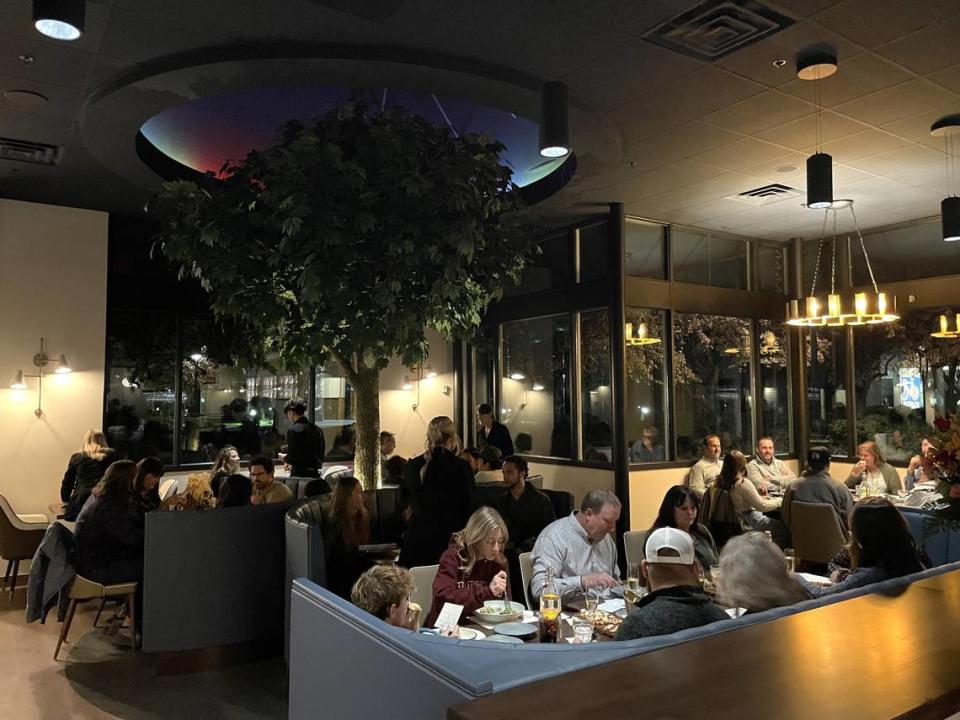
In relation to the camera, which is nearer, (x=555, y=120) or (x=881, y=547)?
(x=881, y=547)

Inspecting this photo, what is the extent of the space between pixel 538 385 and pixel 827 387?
12.8ft

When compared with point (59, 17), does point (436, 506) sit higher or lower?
lower

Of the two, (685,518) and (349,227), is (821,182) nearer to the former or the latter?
(685,518)

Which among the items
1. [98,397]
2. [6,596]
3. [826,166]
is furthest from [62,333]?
[826,166]

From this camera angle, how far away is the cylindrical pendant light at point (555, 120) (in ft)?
13.6

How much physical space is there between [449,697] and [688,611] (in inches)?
40.5

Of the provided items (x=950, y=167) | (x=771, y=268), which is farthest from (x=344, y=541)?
Result: (x=771, y=268)

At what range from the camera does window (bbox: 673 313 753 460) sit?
914 centimetres

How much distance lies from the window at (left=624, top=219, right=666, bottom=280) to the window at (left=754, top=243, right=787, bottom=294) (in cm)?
186

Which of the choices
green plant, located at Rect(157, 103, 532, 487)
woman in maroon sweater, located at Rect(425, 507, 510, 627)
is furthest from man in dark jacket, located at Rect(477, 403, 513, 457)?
woman in maroon sweater, located at Rect(425, 507, 510, 627)

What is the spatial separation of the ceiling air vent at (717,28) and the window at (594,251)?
4.06 m

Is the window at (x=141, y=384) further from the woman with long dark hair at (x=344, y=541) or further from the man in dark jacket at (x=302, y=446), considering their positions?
the woman with long dark hair at (x=344, y=541)

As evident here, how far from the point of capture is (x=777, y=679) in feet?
4.66

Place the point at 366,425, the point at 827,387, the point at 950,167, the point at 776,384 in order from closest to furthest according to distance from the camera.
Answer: the point at 366,425
the point at 950,167
the point at 827,387
the point at 776,384
